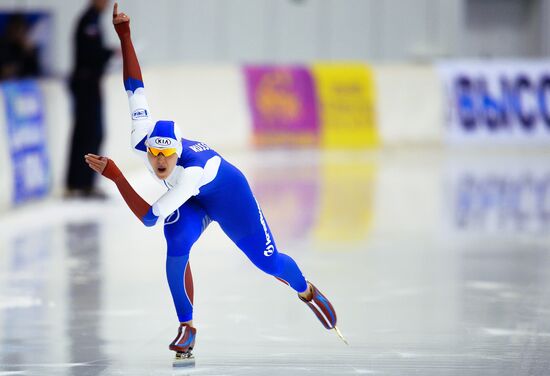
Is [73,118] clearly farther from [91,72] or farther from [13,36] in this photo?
[13,36]

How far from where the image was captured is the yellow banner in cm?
1559

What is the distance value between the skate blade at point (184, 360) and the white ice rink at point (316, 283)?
0.19 feet

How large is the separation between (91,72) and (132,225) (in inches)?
78.6

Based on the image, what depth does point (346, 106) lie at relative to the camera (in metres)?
15.6

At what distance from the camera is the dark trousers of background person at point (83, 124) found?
11102mm

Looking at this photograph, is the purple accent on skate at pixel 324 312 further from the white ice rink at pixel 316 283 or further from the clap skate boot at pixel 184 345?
the clap skate boot at pixel 184 345

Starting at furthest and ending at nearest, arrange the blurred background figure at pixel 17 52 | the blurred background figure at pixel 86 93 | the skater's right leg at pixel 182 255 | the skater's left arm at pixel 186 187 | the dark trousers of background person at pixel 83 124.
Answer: the blurred background figure at pixel 17 52, the dark trousers of background person at pixel 83 124, the blurred background figure at pixel 86 93, the skater's right leg at pixel 182 255, the skater's left arm at pixel 186 187

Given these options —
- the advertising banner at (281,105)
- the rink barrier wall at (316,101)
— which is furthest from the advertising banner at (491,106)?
the advertising banner at (281,105)

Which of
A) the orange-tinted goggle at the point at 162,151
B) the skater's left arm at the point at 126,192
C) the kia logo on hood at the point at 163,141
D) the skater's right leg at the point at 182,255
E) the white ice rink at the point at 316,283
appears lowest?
the white ice rink at the point at 316,283

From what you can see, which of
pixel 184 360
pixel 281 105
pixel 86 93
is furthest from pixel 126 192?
pixel 281 105

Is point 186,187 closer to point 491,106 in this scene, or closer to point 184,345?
point 184,345

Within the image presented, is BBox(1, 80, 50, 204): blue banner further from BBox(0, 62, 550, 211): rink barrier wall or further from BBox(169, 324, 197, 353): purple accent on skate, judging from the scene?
BBox(169, 324, 197, 353): purple accent on skate

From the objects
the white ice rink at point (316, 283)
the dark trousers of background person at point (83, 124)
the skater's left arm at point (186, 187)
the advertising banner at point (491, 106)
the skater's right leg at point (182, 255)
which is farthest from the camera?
the advertising banner at point (491, 106)

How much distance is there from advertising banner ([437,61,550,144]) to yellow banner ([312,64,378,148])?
3.68 feet
